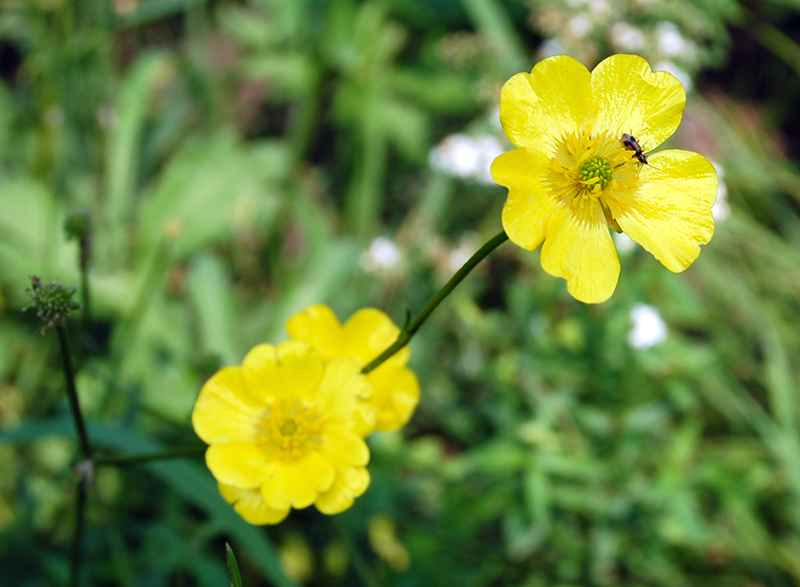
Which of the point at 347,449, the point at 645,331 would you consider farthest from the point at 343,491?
the point at 645,331

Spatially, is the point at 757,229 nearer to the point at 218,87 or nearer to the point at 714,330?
the point at 714,330

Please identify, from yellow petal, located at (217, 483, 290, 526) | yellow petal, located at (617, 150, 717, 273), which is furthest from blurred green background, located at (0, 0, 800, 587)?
yellow petal, located at (617, 150, 717, 273)

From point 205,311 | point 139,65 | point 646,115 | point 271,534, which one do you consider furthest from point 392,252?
Answer: point 646,115

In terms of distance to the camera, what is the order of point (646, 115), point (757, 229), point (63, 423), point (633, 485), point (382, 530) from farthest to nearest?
point (757, 229)
point (382, 530)
point (633, 485)
point (63, 423)
point (646, 115)

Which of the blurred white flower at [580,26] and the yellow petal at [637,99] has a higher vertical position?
→ the yellow petal at [637,99]

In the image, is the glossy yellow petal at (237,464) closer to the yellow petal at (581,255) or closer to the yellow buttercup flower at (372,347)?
the yellow buttercup flower at (372,347)

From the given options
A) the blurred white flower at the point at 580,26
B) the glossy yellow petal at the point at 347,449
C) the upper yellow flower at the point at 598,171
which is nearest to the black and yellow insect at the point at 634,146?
the upper yellow flower at the point at 598,171

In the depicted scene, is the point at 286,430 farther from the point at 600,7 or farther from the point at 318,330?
the point at 600,7
